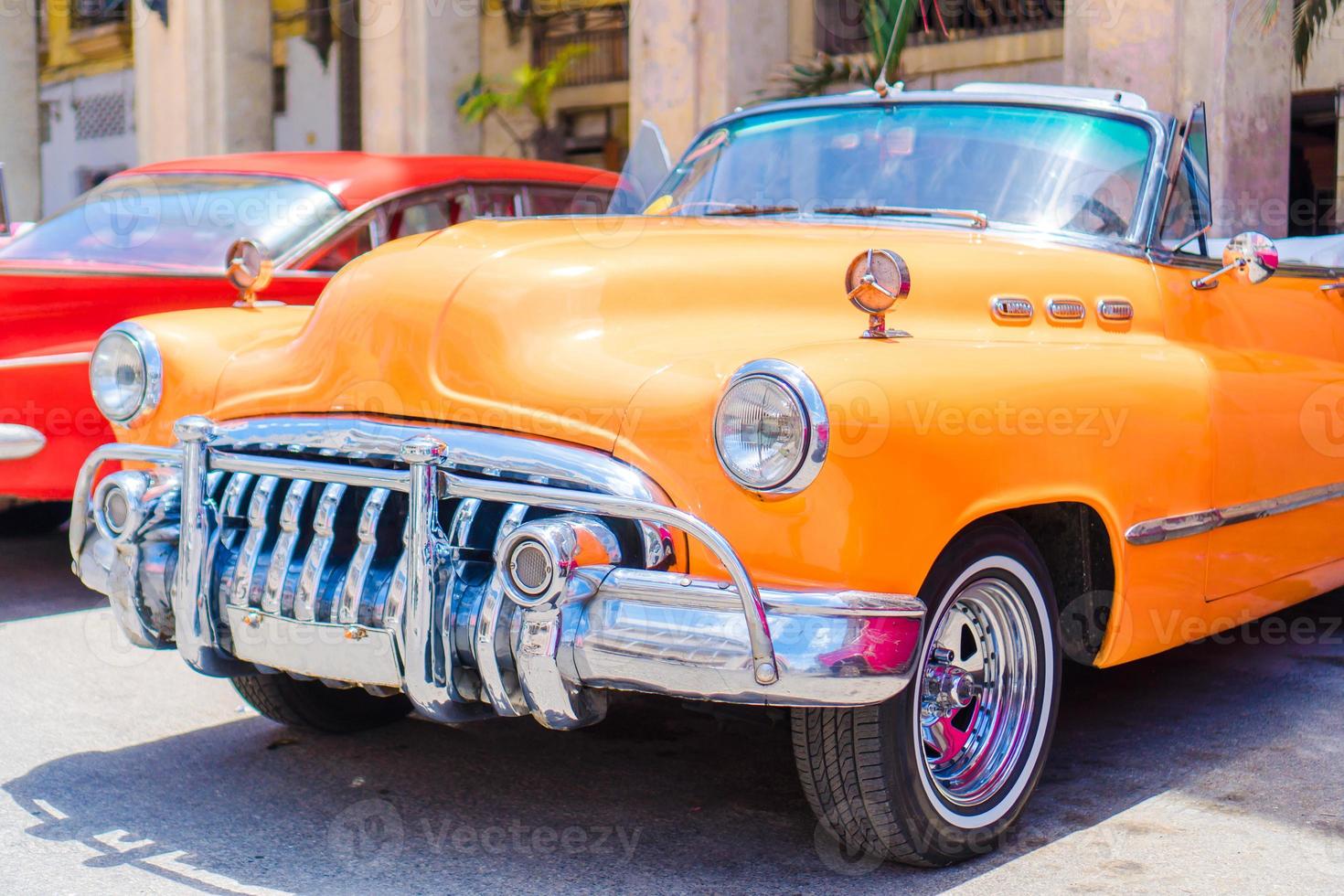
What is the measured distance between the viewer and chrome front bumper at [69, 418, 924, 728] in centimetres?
265

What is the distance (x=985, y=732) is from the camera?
3.20 meters

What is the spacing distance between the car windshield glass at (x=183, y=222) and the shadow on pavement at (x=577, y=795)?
8.91 ft

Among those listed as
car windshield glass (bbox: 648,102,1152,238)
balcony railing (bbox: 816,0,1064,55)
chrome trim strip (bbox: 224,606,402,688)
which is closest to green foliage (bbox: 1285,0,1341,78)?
balcony railing (bbox: 816,0,1064,55)

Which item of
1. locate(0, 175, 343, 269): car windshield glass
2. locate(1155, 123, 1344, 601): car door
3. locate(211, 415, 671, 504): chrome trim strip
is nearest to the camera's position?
locate(211, 415, 671, 504): chrome trim strip

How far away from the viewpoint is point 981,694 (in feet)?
10.5

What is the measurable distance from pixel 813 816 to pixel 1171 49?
23.2ft

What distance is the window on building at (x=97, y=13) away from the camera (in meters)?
20.7

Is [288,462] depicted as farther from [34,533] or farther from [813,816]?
[34,533]

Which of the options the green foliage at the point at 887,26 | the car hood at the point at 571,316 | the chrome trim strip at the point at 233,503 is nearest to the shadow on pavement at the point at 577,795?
the chrome trim strip at the point at 233,503

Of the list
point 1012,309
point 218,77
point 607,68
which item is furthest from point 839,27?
point 1012,309

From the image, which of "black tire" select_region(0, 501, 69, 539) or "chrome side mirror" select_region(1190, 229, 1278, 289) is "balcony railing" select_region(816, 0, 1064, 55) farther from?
"chrome side mirror" select_region(1190, 229, 1278, 289)

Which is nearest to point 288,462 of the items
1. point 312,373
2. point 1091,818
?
point 312,373

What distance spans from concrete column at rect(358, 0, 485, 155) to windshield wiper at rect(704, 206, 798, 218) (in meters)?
10.4

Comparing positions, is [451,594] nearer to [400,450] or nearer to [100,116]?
[400,450]
